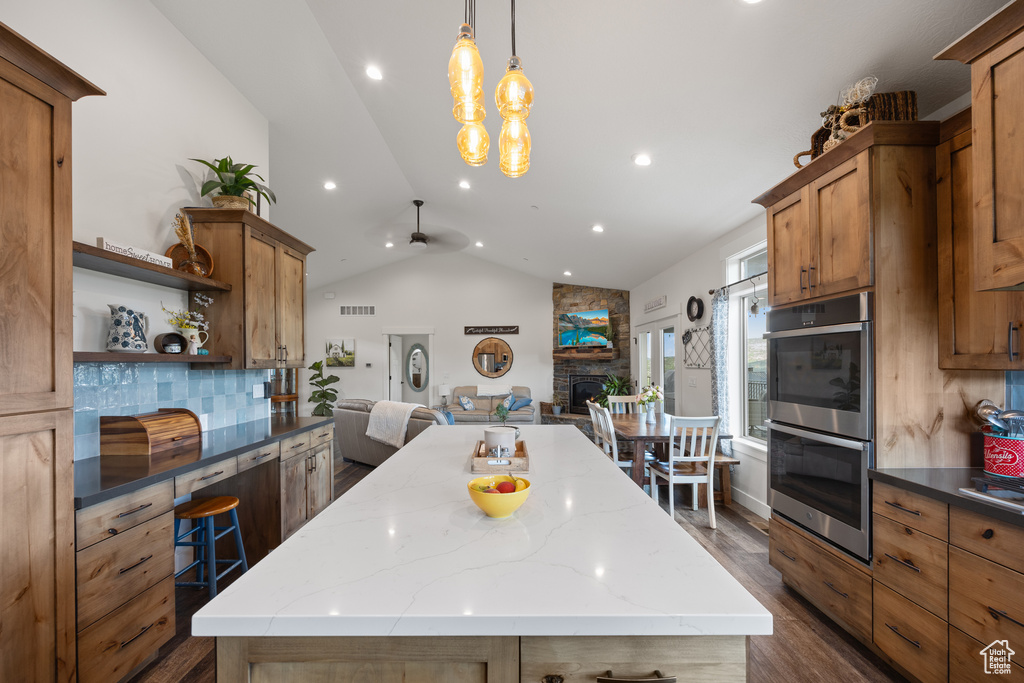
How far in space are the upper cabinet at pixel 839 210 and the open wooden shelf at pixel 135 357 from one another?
323 cm

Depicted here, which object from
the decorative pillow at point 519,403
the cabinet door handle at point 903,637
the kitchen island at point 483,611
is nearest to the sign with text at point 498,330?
the decorative pillow at point 519,403

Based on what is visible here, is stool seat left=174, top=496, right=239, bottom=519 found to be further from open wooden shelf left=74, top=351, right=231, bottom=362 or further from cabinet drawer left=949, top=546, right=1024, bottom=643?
cabinet drawer left=949, top=546, right=1024, bottom=643

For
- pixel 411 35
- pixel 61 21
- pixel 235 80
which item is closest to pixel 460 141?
pixel 411 35

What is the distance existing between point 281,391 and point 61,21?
23.4ft

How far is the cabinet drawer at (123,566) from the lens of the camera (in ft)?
5.08

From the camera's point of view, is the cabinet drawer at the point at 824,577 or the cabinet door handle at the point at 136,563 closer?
the cabinet door handle at the point at 136,563

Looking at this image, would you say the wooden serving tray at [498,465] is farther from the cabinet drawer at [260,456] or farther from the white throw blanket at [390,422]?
the white throw blanket at [390,422]

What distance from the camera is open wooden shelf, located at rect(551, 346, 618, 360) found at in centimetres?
820

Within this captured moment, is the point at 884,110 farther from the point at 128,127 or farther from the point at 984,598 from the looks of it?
the point at 128,127

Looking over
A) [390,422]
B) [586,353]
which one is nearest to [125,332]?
[390,422]

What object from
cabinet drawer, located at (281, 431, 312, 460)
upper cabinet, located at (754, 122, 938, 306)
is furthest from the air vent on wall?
upper cabinet, located at (754, 122, 938, 306)

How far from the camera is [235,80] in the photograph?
3182 millimetres

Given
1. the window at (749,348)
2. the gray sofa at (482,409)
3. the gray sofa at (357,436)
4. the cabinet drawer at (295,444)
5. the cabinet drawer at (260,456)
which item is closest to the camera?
the cabinet drawer at (260,456)

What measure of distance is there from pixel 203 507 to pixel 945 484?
3245 millimetres
